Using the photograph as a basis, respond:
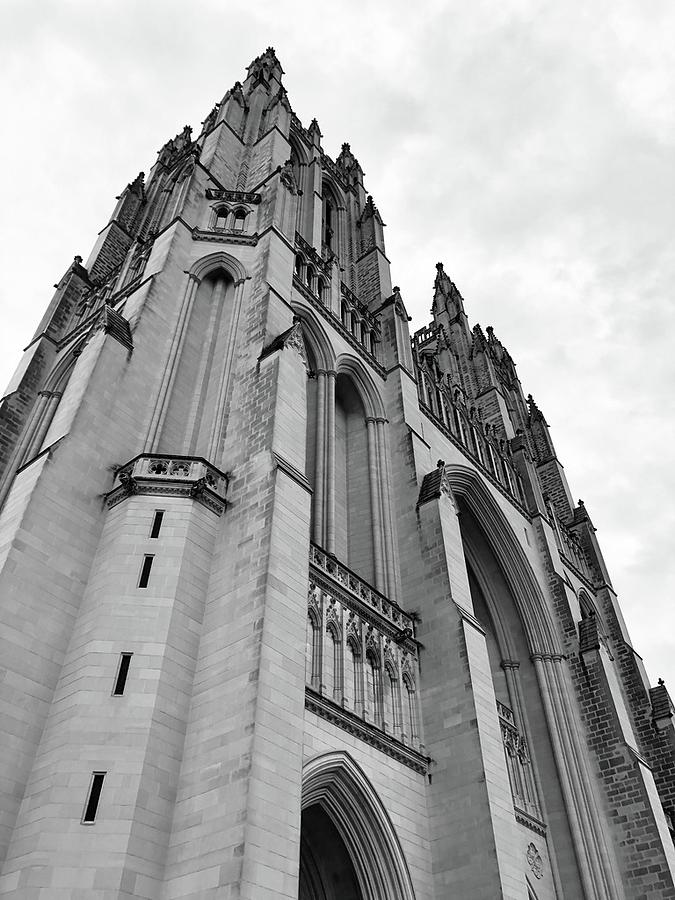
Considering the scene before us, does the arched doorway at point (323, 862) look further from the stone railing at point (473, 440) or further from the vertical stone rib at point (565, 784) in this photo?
the stone railing at point (473, 440)

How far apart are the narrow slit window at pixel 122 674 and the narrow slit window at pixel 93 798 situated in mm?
1039

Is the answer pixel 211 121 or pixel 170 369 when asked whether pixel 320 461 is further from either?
pixel 211 121

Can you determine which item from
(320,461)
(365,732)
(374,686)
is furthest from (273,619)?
(320,461)

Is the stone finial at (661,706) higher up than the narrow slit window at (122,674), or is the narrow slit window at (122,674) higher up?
the stone finial at (661,706)

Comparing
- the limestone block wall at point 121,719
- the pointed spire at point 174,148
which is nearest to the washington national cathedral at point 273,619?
the limestone block wall at point 121,719

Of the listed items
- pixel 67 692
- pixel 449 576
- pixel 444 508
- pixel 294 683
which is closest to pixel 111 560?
pixel 67 692

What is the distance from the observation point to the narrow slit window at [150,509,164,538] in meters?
11.8

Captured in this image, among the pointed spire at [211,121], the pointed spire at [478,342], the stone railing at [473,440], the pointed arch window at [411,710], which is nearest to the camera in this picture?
the pointed arch window at [411,710]

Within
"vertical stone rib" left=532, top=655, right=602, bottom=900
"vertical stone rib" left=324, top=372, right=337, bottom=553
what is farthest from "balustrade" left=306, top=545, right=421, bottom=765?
"vertical stone rib" left=532, top=655, right=602, bottom=900

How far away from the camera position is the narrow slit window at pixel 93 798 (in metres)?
8.85

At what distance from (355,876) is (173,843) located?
446 cm

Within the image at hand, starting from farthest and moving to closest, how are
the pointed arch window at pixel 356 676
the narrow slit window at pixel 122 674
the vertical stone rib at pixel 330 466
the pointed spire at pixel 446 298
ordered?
the pointed spire at pixel 446 298, the vertical stone rib at pixel 330 466, the pointed arch window at pixel 356 676, the narrow slit window at pixel 122 674

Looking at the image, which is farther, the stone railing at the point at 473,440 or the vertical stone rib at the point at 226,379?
the stone railing at the point at 473,440

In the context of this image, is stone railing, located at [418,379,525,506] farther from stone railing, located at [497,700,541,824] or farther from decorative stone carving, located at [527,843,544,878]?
decorative stone carving, located at [527,843,544,878]
